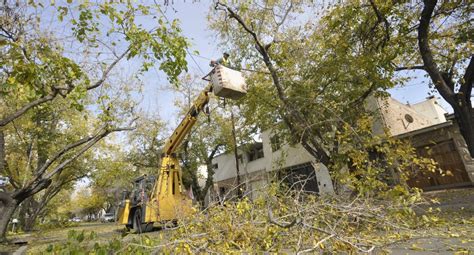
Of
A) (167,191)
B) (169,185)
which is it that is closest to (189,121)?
(169,185)

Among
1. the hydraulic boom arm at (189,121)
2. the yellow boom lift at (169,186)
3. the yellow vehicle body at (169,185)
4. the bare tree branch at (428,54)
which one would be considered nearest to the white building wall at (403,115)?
the bare tree branch at (428,54)

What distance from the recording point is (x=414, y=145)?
16.7 m

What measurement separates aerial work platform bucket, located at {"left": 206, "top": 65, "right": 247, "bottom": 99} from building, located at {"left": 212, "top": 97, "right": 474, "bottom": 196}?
2554mm

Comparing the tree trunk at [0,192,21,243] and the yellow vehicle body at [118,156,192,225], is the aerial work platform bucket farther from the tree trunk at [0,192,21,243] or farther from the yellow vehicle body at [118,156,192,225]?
the tree trunk at [0,192,21,243]

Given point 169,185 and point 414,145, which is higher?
point 414,145

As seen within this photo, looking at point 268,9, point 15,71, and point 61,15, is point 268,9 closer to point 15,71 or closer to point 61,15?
point 61,15

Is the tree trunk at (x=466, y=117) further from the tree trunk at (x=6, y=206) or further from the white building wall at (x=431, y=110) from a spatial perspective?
the white building wall at (x=431, y=110)

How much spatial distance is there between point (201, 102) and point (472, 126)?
8924 millimetres

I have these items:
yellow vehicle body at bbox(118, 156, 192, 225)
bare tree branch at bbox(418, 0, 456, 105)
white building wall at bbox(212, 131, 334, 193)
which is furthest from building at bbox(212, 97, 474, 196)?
yellow vehicle body at bbox(118, 156, 192, 225)

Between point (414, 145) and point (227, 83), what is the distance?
50.5 feet

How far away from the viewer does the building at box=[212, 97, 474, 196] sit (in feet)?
48.3

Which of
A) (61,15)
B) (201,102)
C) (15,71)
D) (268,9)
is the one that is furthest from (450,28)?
(15,71)

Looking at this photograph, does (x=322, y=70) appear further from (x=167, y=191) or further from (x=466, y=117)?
(x=167, y=191)

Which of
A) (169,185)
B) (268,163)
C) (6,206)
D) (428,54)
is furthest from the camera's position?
(268,163)
